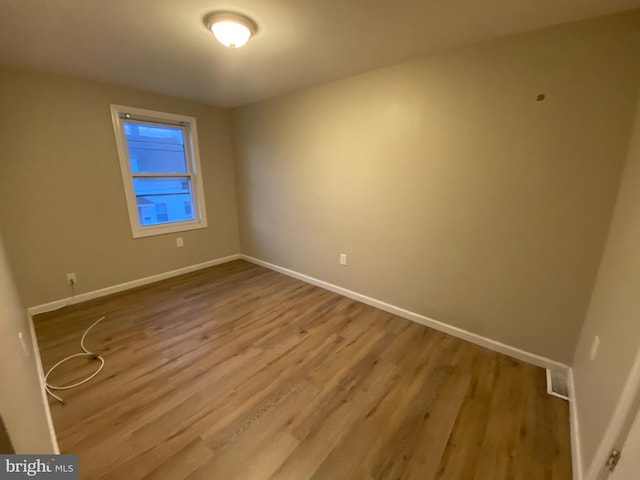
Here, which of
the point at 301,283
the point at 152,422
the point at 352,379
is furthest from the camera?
the point at 301,283

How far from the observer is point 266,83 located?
268 centimetres

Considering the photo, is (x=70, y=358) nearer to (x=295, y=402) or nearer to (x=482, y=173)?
(x=295, y=402)

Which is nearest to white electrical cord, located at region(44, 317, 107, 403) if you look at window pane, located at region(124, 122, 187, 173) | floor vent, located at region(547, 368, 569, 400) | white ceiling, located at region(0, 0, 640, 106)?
window pane, located at region(124, 122, 187, 173)

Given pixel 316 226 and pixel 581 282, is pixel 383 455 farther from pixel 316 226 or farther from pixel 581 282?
pixel 316 226

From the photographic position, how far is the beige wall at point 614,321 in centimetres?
108

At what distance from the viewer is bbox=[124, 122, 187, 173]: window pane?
9.95 ft

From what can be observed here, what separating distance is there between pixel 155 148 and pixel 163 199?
61 centimetres

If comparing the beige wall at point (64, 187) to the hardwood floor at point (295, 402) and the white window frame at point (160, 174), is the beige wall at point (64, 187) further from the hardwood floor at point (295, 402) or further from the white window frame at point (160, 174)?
the hardwood floor at point (295, 402)

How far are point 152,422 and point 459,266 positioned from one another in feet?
7.58

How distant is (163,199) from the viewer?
3.39 metres

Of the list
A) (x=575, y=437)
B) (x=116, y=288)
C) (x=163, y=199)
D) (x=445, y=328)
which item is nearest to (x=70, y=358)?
(x=116, y=288)

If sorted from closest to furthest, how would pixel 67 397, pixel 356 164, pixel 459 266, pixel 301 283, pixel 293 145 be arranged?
pixel 67 397 → pixel 459 266 → pixel 356 164 → pixel 293 145 → pixel 301 283

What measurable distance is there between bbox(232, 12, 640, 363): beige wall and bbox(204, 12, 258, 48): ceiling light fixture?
1.13m

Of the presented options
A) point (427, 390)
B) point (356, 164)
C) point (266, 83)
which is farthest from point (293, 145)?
point (427, 390)
